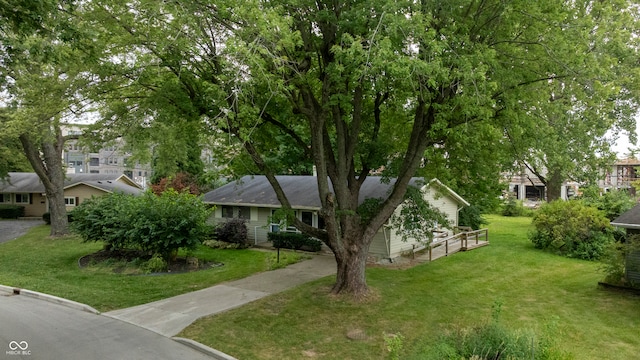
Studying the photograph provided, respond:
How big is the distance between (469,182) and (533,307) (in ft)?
21.4

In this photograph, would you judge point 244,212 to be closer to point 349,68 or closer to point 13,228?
point 349,68

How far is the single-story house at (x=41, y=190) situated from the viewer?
33.8 metres

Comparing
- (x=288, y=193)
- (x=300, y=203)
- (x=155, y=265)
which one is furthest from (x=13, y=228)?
(x=300, y=203)

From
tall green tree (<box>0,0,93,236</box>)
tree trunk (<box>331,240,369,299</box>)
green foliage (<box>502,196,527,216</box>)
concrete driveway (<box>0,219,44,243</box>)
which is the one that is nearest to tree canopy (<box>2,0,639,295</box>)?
tree trunk (<box>331,240,369,299</box>)

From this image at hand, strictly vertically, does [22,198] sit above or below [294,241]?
above

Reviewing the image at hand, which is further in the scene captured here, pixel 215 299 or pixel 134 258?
pixel 134 258

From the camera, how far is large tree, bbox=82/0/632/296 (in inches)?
320

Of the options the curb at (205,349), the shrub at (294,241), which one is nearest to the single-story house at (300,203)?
the shrub at (294,241)

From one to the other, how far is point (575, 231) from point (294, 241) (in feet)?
43.0

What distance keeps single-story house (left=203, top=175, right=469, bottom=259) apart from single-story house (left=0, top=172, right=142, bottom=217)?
592 inches

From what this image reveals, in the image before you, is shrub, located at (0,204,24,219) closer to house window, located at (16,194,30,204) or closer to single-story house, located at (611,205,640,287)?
house window, located at (16,194,30,204)

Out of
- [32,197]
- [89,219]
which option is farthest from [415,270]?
[32,197]

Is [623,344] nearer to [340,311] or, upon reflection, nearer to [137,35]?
[340,311]

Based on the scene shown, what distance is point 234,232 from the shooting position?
2019 cm
